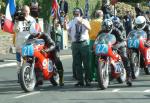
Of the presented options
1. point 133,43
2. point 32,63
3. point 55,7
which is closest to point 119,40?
point 133,43

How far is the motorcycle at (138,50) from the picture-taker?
54.0ft

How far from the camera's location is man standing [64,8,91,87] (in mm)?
14891

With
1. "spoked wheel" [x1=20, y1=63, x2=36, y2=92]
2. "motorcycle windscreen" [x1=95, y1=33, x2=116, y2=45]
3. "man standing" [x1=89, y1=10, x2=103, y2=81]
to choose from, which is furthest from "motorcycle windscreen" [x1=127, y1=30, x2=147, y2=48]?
"spoked wheel" [x1=20, y1=63, x2=36, y2=92]

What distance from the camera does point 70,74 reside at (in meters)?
18.1

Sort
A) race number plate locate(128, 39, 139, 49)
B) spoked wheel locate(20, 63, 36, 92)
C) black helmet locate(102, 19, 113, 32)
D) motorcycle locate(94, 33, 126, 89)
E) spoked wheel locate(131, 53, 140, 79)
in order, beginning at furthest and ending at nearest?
race number plate locate(128, 39, 139, 49) < spoked wheel locate(131, 53, 140, 79) < black helmet locate(102, 19, 113, 32) < motorcycle locate(94, 33, 126, 89) < spoked wheel locate(20, 63, 36, 92)

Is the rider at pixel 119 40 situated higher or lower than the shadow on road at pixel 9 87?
higher

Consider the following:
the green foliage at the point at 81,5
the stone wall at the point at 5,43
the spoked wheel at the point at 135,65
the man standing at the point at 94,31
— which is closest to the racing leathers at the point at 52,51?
the man standing at the point at 94,31

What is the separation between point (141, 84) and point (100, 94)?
6.72ft

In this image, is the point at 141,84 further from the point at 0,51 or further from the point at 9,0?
the point at 0,51

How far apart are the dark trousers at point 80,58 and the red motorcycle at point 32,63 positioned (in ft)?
2.65

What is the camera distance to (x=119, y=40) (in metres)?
14.8

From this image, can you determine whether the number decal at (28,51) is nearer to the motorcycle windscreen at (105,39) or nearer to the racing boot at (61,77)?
the racing boot at (61,77)

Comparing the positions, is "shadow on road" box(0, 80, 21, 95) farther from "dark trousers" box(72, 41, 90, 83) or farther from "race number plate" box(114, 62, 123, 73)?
"race number plate" box(114, 62, 123, 73)

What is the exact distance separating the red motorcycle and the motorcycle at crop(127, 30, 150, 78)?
2809 mm
